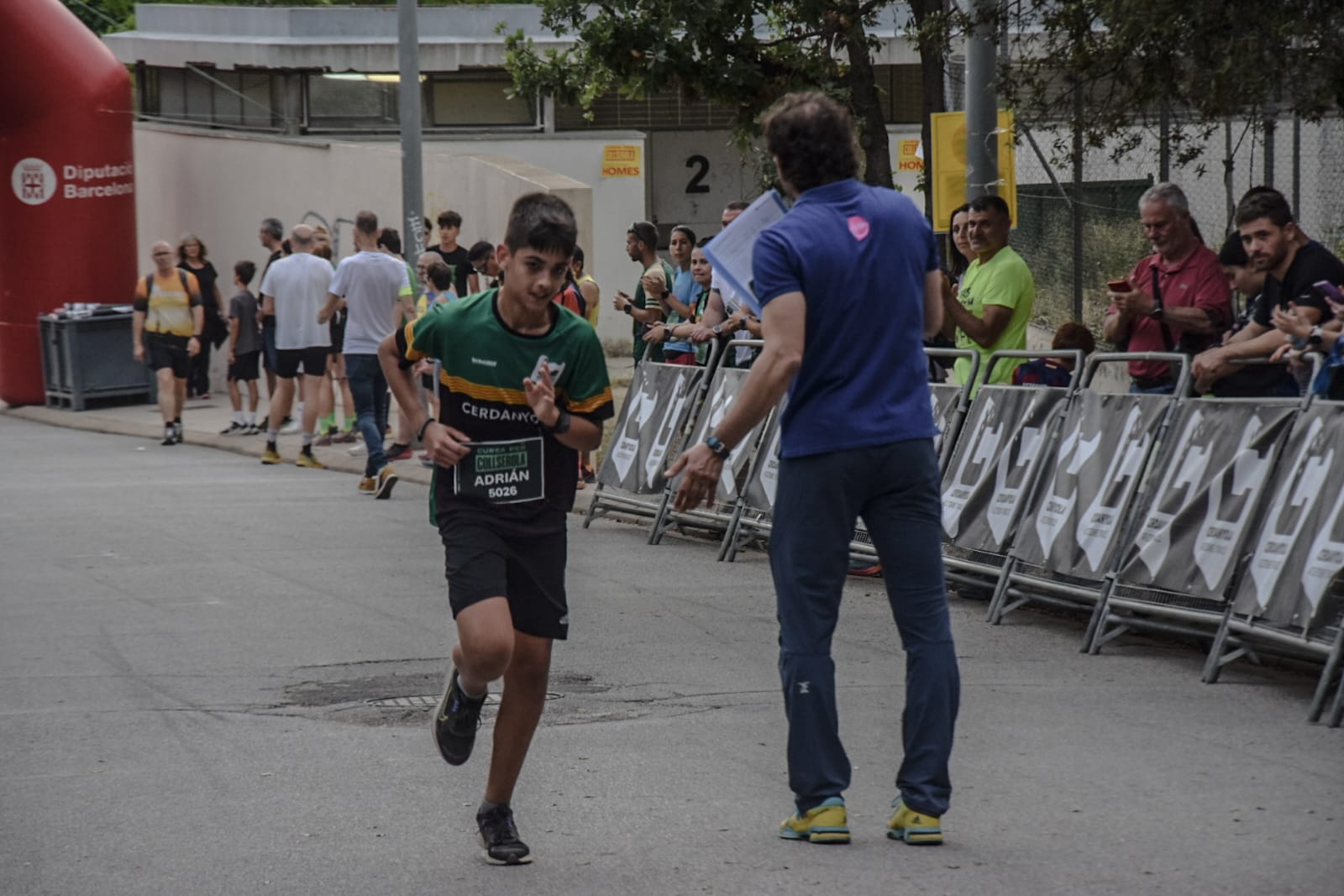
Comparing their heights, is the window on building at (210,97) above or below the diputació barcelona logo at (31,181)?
above

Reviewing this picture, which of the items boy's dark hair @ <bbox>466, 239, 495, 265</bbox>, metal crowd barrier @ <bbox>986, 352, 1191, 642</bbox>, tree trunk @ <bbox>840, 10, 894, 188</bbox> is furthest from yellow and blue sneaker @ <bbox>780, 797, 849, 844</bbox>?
boy's dark hair @ <bbox>466, 239, 495, 265</bbox>

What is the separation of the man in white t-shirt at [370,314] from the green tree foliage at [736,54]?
232 centimetres

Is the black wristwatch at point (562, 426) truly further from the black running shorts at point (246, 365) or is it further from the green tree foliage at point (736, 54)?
the black running shorts at point (246, 365)

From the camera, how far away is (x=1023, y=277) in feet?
32.4

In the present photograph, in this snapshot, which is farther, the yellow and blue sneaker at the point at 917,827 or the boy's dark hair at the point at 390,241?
the boy's dark hair at the point at 390,241

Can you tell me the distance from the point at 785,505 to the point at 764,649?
314 centimetres

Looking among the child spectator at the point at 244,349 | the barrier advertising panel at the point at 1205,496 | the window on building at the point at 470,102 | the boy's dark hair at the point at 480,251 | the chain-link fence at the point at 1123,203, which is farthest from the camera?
the window on building at the point at 470,102

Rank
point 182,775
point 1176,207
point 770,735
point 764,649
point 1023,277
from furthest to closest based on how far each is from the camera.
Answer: point 1023,277 < point 1176,207 < point 764,649 < point 770,735 < point 182,775

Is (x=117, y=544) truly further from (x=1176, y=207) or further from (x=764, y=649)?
(x=1176, y=207)

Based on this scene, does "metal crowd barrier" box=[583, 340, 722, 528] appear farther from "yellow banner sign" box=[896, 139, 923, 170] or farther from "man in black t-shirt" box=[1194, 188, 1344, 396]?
"yellow banner sign" box=[896, 139, 923, 170]

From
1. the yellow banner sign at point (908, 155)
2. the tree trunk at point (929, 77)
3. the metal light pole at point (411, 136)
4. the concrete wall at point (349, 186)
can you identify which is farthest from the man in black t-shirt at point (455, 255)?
the yellow banner sign at point (908, 155)

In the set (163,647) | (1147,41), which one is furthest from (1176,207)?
(163,647)

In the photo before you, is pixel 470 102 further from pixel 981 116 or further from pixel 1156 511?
pixel 1156 511

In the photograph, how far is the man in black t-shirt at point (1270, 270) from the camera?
26.9 feet
